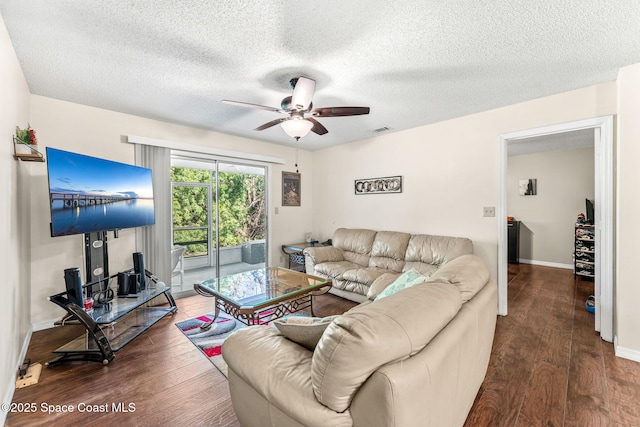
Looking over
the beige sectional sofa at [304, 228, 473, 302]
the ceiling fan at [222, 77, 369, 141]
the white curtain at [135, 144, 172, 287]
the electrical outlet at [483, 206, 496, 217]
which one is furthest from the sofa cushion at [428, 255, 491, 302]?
the white curtain at [135, 144, 172, 287]

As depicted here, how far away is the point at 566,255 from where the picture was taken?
5.41 meters

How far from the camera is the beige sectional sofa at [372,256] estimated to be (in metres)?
3.37

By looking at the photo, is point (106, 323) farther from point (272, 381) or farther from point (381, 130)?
point (381, 130)

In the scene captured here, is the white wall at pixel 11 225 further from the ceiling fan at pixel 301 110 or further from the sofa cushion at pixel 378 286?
the sofa cushion at pixel 378 286

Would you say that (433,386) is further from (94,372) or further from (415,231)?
(415,231)

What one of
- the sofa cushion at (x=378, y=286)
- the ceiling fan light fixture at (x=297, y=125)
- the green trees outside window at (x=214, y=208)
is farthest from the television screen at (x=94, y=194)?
the sofa cushion at (x=378, y=286)

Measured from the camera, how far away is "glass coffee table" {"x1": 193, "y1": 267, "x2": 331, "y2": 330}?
2375 millimetres

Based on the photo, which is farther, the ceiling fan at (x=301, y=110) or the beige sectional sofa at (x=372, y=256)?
the beige sectional sofa at (x=372, y=256)

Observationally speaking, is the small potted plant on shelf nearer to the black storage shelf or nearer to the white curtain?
the white curtain

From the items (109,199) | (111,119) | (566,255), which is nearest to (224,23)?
(109,199)

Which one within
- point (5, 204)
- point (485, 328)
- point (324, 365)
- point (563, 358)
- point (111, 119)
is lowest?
point (563, 358)

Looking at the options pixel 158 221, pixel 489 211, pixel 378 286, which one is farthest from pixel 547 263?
pixel 158 221

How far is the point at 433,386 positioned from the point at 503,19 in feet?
6.83

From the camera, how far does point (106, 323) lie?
225 centimetres
